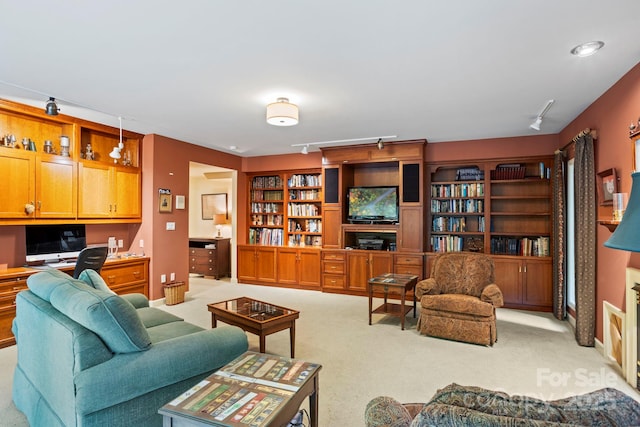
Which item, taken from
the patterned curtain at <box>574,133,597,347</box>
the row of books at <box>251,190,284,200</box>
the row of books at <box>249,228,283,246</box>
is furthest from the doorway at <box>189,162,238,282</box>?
the patterned curtain at <box>574,133,597,347</box>

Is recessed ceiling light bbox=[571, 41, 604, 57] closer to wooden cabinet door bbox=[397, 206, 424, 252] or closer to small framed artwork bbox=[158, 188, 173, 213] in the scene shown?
wooden cabinet door bbox=[397, 206, 424, 252]

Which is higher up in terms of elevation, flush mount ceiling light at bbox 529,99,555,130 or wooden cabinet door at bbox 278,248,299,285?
flush mount ceiling light at bbox 529,99,555,130

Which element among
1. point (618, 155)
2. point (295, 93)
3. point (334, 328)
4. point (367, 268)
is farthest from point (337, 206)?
point (618, 155)

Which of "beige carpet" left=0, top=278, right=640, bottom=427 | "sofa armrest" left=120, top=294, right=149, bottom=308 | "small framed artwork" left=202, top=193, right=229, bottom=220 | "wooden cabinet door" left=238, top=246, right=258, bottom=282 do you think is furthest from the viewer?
"small framed artwork" left=202, top=193, right=229, bottom=220

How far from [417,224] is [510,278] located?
1.56 meters

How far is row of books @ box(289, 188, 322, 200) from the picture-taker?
266 inches

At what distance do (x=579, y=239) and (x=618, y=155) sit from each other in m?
1.01

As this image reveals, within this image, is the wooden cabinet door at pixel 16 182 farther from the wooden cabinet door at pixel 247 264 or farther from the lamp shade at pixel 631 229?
the lamp shade at pixel 631 229

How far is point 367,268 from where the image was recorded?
591 cm

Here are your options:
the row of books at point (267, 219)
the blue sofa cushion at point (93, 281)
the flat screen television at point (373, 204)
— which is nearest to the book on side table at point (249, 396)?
the blue sofa cushion at point (93, 281)

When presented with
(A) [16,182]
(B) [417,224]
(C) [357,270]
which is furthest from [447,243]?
(A) [16,182]

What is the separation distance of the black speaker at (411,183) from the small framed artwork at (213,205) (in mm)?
4553

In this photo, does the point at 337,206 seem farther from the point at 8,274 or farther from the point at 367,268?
the point at 8,274

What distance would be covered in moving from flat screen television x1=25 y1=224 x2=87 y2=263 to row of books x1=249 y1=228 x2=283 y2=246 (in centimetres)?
312
